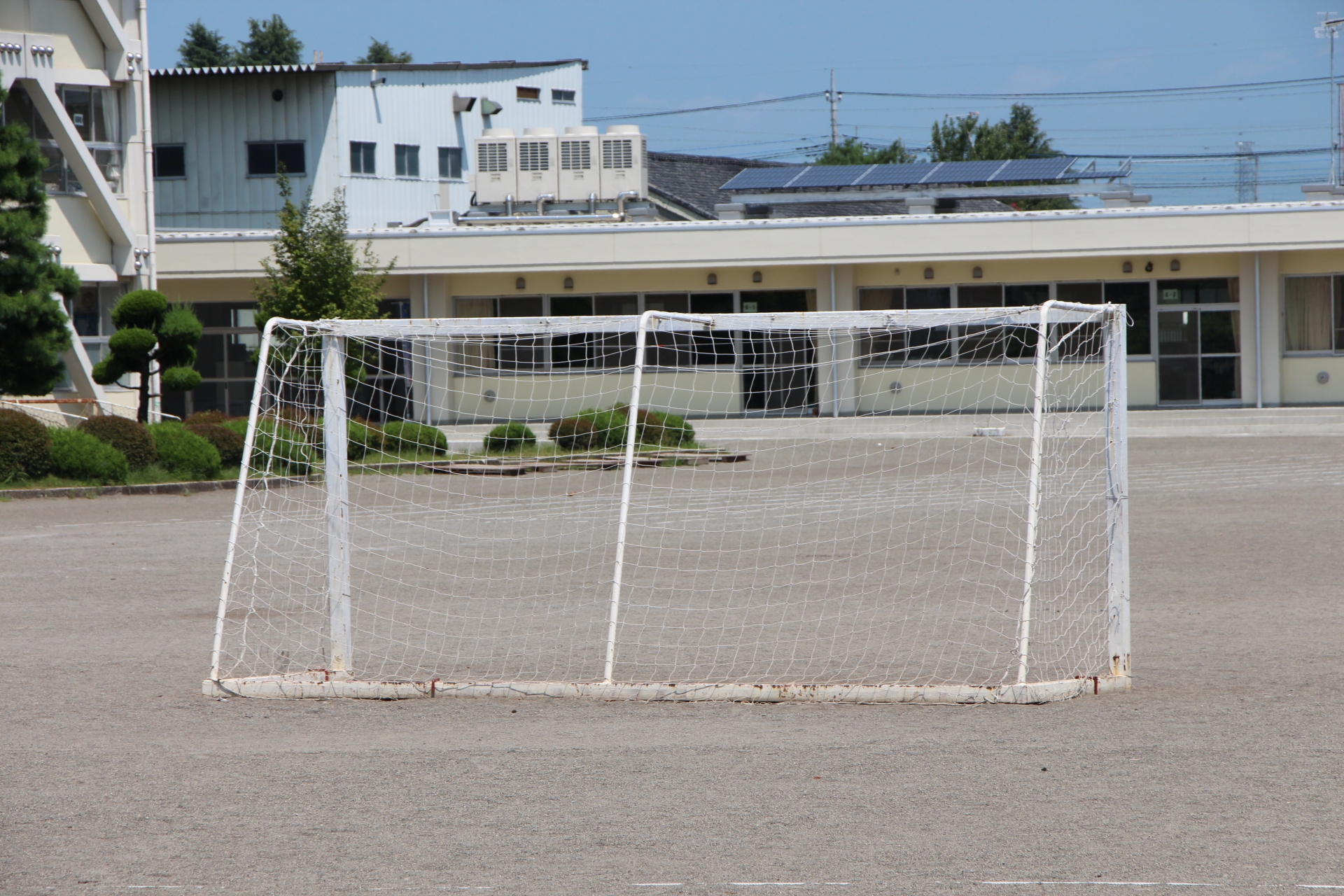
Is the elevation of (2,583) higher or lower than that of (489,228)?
lower

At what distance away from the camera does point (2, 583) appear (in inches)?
419

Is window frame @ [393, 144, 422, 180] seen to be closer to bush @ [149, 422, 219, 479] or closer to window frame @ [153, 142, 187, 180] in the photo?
window frame @ [153, 142, 187, 180]

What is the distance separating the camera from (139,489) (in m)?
17.7

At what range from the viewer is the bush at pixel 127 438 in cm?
1833

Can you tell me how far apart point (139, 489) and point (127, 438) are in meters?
1.05

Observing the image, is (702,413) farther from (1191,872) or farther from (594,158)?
(1191,872)

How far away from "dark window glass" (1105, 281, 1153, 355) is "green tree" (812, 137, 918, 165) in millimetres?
51486

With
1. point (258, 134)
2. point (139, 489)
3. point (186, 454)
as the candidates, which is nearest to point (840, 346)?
point (186, 454)

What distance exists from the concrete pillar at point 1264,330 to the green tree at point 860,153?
52229 mm

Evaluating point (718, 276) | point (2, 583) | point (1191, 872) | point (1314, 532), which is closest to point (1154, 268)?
point (718, 276)

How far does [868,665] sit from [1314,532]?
6.37 metres

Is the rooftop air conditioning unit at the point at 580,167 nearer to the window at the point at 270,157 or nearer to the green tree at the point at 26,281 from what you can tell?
the window at the point at 270,157

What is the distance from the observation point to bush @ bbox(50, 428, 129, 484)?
58.0 feet

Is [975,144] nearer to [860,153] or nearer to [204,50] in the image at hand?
[860,153]
